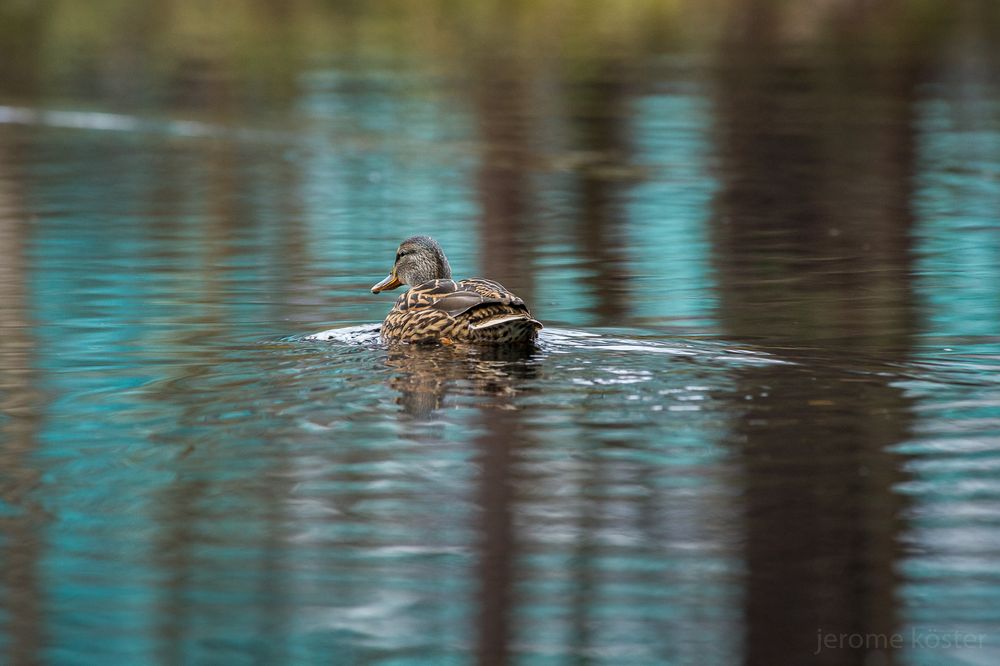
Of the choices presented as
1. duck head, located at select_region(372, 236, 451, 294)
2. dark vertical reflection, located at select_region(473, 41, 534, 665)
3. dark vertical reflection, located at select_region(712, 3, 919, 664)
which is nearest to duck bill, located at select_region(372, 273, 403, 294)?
duck head, located at select_region(372, 236, 451, 294)

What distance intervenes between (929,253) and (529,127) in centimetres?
1001

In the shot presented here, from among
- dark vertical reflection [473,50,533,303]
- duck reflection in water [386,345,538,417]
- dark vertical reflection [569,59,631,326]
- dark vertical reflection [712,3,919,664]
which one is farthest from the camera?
dark vertical reflection [473,50,533,303]

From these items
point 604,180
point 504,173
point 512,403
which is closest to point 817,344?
point 512,403

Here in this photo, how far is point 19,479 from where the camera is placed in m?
6.80

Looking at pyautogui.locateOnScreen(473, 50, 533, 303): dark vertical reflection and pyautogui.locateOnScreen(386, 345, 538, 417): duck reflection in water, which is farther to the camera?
pyautogui.locateOnScreen(473, 50, 533, 303): dark vertical reflection

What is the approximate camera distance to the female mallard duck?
906cm

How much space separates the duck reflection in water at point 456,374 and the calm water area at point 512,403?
30 millimetres

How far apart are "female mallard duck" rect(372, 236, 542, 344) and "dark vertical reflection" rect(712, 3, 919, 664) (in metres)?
1.29

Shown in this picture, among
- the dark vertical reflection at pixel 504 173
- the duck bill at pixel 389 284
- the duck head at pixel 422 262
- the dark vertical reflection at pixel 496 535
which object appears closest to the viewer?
the dark vertical reflection at pixel 496 535

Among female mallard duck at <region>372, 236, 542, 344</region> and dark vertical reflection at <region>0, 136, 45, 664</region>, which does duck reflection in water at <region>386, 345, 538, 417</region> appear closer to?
female mallard duck at <region>372, 236, 542, 344</region>

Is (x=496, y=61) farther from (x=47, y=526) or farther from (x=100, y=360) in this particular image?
(x=47, y=526)

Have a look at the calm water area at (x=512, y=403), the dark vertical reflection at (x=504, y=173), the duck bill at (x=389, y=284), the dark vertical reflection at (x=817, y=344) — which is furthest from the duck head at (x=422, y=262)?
the dark vertical reflection at (x=817, y=344)

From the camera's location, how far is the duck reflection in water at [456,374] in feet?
25.9

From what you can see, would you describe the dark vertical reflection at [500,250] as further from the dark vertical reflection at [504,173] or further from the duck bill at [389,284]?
the duck bill at [389,284]
